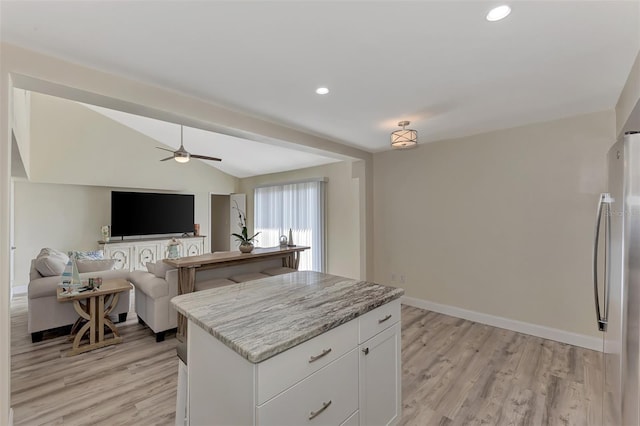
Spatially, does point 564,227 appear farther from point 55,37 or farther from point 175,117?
point 55,37

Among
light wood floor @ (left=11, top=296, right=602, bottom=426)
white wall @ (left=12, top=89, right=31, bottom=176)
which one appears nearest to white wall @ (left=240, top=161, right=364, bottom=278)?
light wood floor @ (left=11, top=296, right=602, bottom=426)

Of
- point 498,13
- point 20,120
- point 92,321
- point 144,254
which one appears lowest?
point 92,321

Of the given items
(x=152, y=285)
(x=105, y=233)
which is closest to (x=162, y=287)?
(x=152, y=285)

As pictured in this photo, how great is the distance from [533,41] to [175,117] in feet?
8.76

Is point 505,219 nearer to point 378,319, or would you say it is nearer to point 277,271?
point 378,319

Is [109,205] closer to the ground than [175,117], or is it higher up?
closer to the ground

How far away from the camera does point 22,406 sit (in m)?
2.04

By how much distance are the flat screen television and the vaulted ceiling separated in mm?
4876

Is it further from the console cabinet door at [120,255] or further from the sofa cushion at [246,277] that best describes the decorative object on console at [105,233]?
the sofa cushion at [246,277]

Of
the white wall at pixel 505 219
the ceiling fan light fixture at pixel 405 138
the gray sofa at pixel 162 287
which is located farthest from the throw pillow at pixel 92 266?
the ceiling fan light fixture at pixel 405 138

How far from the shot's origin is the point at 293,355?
1.17m

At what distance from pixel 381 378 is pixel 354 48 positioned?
2013 millimetres

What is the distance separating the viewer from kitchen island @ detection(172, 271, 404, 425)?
110 centimetres

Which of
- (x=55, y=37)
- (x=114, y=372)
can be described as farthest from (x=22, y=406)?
(x=55, y=37)
